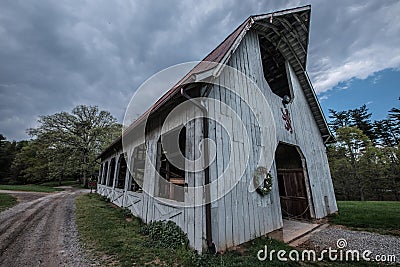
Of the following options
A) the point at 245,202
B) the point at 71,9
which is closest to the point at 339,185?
the point at 245,202

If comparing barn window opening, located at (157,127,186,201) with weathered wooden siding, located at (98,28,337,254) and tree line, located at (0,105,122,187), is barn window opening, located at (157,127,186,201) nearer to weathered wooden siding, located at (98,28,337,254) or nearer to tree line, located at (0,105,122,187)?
weathered wooden siding, located at (98,28,337,254)

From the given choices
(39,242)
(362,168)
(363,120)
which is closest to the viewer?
(39,242)

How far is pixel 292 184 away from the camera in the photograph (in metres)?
6.64

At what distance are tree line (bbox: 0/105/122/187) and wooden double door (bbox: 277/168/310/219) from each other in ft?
65.1

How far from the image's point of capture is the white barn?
3262 mm

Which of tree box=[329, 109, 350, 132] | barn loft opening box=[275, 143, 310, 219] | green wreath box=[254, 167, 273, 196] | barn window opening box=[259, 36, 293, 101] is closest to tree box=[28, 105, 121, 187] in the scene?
barn window opening box=[259, 36, 293, 101]

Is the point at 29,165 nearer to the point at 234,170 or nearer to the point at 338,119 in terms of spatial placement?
the point at 234,170

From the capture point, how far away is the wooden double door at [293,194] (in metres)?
6.20

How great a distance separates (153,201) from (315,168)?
19.7ft

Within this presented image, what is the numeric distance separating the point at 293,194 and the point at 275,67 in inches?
199

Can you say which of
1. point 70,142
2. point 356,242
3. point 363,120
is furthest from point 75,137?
point 363,120

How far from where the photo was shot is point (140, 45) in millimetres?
10336

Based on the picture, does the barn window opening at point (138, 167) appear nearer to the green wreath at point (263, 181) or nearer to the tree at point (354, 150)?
the green wreath at point (263, 181)

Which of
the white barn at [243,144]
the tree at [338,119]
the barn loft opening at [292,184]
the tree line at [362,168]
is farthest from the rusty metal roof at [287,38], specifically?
the tree at [338,119]
